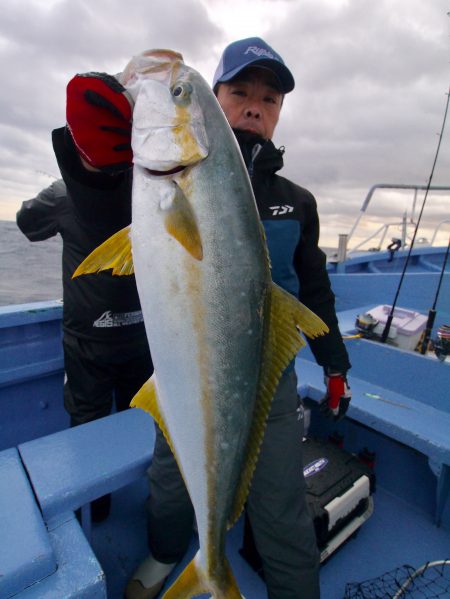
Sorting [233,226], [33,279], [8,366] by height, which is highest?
[233,226]

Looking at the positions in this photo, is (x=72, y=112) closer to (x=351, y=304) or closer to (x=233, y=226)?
(x=233, y=226)

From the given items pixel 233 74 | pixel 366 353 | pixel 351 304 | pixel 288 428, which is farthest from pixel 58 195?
pixel 351 304

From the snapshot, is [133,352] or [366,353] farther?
[366,353]

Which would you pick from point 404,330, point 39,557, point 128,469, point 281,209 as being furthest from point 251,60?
point 404,330

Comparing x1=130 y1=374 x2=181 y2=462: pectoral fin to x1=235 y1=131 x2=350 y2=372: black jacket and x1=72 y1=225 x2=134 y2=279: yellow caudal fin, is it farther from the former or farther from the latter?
x1=235 y1=131 x2=350 y2=372: black jacket

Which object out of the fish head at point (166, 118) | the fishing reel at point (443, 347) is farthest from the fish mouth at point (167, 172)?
the fishing reel at point (443, 347)

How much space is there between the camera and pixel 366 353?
3.41 metres

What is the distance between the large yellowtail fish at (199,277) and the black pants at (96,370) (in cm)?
123

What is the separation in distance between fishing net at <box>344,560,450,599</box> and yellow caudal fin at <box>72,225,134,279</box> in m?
2.35

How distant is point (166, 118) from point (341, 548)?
291cm

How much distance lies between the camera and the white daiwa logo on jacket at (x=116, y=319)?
2.49 m

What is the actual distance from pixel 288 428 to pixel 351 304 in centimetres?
465

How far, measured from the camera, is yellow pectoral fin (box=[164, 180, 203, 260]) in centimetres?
124

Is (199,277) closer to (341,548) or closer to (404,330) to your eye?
(341,548)
